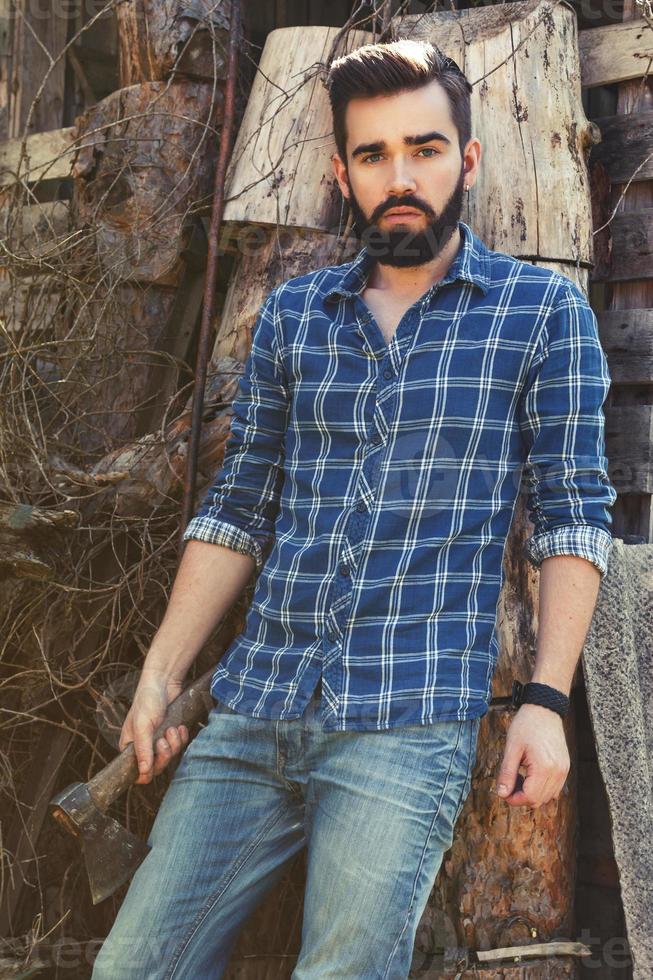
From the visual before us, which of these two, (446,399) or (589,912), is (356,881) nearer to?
(446,399)

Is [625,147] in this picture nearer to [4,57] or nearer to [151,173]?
[151,173]

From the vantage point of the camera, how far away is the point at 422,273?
93.6 inches

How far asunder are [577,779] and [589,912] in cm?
42

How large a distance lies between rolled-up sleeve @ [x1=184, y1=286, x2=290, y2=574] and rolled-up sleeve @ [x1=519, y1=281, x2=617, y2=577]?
0.61 meters

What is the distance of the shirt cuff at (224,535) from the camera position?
2422 millimetres

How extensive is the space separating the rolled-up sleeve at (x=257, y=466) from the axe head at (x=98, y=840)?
64cm

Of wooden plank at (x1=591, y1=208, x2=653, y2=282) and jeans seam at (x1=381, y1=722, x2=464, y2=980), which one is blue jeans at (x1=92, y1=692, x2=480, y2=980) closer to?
jeans seam at (x1=381, y1=722, x2=464, y2=980)

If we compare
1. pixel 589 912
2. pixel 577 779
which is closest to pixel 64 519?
pixel 577 779

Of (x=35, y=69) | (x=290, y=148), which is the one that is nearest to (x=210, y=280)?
(x=290, y=148)

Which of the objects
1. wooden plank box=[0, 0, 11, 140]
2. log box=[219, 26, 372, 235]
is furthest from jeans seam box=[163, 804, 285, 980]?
wooden plank box=[0, 0, 11, 140]

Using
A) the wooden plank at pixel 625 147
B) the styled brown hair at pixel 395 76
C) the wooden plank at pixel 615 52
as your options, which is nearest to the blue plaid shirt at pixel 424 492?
the styled brown hair at pixel 395 76

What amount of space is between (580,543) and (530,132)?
1.29 metres

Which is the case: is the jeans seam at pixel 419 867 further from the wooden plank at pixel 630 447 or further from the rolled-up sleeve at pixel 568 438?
the wooden plank at pixel 630 447

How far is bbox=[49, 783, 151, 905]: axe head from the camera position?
2.26 metres
